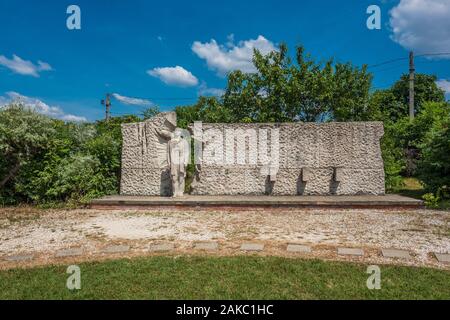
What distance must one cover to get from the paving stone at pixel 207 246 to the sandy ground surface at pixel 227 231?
0.26 ft

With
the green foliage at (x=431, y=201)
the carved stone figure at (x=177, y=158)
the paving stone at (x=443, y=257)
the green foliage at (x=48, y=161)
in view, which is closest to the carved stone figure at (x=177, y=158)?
the carved stone figure at (x=177, y=158)

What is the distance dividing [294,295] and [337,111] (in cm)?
1174

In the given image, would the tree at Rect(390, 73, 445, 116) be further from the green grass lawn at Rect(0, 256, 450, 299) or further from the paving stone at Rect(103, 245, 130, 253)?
the paving stone at Rect(103, 245, 130, 253)

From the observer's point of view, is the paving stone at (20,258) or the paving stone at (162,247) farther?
the paving stone at (162,247)

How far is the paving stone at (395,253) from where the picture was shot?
147 inches

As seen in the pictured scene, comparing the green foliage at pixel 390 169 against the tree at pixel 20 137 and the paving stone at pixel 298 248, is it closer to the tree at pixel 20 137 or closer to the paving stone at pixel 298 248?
the paving stone at pixel 298 248

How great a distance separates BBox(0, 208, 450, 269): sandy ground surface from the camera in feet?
13.2

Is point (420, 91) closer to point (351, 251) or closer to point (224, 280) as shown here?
point (351, 251)

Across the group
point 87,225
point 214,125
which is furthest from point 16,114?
point 214,125

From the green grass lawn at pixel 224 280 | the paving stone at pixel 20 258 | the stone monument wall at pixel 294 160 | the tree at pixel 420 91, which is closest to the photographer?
the green grass lawn at pixel 224 280

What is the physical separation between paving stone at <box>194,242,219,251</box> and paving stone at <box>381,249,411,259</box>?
2.14 m

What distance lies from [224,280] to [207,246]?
3.80 feet
